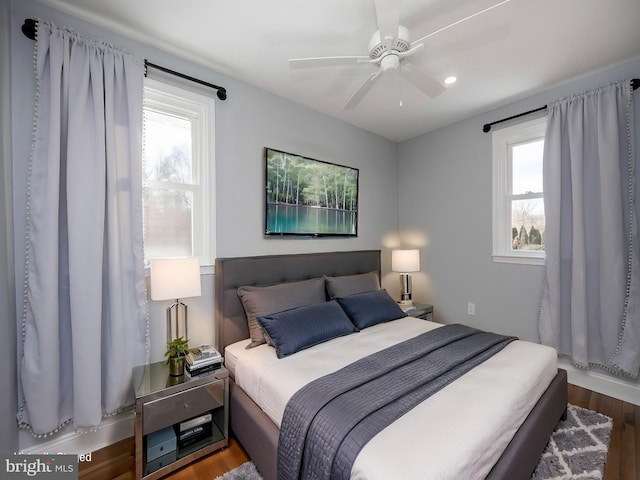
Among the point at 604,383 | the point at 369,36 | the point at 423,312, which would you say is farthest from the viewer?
the point at 423,312

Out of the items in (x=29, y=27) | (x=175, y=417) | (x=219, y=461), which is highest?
(x=29, y=27)

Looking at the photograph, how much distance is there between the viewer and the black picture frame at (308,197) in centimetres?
257

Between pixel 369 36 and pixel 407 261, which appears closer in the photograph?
pixel 369 36

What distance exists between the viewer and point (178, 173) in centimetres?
218

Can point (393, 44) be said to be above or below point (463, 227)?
above

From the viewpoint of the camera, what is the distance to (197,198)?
7.37 ft

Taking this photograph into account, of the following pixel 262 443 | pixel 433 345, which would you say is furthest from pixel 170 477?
pixel 433 345

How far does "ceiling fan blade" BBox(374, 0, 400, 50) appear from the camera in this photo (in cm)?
126

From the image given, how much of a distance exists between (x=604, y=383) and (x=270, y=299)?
287 cm

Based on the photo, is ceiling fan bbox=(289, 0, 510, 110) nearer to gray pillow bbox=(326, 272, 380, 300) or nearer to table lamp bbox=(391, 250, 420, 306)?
gray pillow bbox=(326, 272, 380, 300)

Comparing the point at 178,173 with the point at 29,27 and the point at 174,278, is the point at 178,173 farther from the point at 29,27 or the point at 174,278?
the point at 29,27

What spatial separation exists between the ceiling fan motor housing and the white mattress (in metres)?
1.83

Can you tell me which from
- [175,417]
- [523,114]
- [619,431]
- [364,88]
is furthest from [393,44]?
[619,431]

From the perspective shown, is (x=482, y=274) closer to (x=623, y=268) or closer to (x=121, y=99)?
(x=623, y=268)
